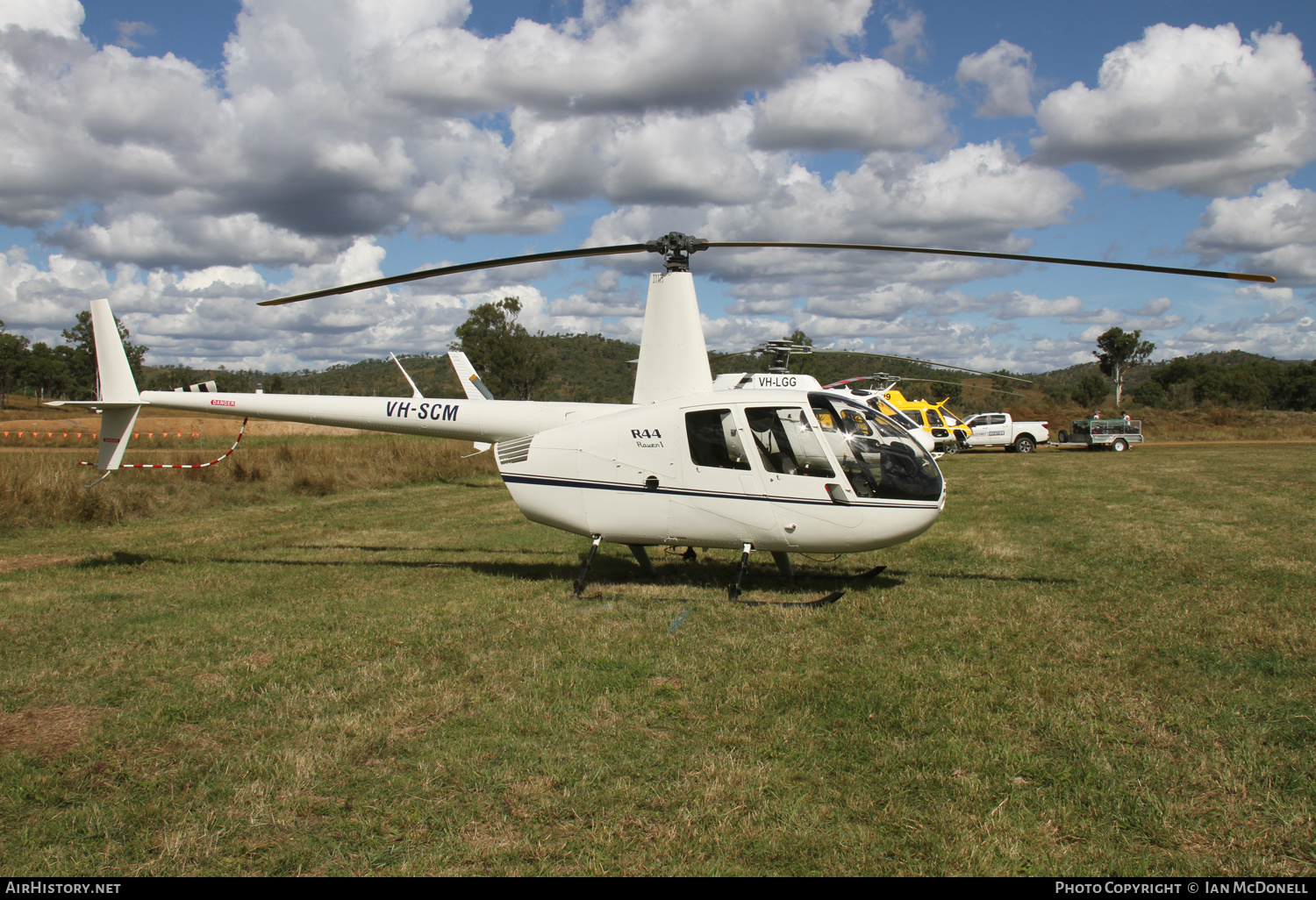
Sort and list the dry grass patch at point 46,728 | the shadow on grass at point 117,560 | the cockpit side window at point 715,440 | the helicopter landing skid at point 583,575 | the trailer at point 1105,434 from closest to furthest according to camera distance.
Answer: the dry grass patch at point 46,728, the cockpit side window at point 715,440, the helicopter landing skid at point 583,575, the shadow on grass at point 117,560, the trailer at point 1105,434

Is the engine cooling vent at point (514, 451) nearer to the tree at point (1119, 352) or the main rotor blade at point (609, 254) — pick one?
the main rotor blade at point (609, 254)

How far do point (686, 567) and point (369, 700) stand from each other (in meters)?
4.84

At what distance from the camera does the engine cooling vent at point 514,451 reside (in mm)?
8172

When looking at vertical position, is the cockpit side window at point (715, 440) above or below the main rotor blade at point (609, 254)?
below

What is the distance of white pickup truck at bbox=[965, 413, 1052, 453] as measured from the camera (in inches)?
1294

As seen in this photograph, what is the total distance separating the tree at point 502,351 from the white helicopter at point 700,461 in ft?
149

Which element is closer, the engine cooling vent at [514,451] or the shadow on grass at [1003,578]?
the shadow on grass at [1003,578]

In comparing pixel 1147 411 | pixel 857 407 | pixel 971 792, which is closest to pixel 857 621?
pixel 857 407

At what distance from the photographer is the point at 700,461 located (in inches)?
297

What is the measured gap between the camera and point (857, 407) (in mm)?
7465

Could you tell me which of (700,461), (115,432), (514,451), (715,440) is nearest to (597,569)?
(514,451)

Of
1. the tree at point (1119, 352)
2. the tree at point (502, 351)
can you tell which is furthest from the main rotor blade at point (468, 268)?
the tree at point (1119, 352)

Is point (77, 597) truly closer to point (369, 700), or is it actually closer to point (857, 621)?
point (369, 700)

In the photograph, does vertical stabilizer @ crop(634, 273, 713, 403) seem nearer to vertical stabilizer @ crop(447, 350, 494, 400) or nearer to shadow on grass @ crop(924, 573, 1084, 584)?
shadow on grass @ crop(924, 573, 1084, 584)
